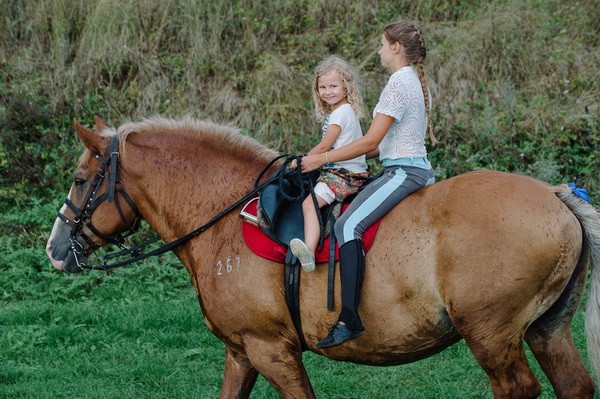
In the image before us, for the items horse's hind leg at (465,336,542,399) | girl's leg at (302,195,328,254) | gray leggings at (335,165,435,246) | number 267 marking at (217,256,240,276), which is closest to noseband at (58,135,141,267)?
number 267 marking at (217,256,240,276)

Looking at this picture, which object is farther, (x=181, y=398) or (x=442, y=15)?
(x=442, y=15)

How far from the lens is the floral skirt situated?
4.77 m

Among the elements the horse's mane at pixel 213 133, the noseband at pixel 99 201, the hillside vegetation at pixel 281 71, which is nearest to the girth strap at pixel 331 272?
the horse's mane at pixel 213 133

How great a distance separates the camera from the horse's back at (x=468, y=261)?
4.34m

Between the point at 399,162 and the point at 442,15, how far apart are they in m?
8.56

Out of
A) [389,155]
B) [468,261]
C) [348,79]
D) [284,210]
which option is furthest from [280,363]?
[348,79]

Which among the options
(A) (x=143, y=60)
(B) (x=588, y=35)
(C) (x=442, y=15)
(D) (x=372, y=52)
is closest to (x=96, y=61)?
(A) (x=143, y=60)

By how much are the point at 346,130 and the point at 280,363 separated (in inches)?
54.2

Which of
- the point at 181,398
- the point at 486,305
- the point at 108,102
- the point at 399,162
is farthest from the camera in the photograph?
the point at 108,102

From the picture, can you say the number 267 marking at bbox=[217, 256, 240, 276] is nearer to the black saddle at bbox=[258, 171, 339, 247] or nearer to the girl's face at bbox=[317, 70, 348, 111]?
the black saddle at bbox=[258, 171, 339, 247]

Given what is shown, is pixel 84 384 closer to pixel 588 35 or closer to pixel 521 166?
pixel 521 166

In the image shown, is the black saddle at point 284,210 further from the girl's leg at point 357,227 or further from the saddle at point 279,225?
the girl's leg at point 357,227

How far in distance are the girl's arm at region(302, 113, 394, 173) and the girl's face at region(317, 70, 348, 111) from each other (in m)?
0.32

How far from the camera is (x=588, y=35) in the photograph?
11977 mm
